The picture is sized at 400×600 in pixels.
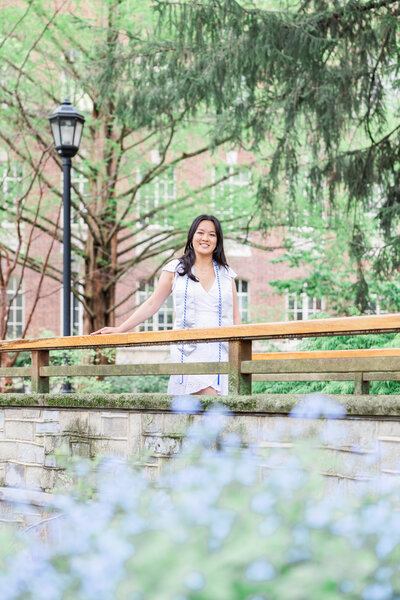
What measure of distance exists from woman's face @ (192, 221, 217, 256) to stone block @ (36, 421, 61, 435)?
5.40 feet

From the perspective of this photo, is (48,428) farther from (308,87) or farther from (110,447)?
(308,87)

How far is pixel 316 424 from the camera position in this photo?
437cm

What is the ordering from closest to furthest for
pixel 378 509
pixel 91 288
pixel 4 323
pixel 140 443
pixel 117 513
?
pixel 378 509 → pixel 117 513 → pixel 140 443 → pixel 4 323 → pixel 91 288

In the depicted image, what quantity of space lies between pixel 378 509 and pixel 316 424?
2140mm

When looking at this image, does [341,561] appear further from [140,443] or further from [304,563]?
[140,443]

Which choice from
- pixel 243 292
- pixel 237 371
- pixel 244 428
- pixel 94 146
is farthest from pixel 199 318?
→ pixel 243 292

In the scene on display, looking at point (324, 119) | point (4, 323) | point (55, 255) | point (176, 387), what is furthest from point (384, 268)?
point (55, 255)

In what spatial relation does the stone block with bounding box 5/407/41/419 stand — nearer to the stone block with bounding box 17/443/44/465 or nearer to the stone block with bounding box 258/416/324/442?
the stone block with bounding box 17/443/44/465

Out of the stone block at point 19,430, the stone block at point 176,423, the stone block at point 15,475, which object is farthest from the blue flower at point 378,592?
the stone block at point 15,475

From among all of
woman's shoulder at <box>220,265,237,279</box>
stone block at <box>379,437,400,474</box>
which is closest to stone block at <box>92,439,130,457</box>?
woman's shoulder at <box>220,265,237,279</box>

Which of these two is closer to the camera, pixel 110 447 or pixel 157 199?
pixel 110 447

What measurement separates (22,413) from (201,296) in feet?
6.04

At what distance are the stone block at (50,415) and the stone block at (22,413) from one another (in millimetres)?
92

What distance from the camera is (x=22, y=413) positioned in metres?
6.49
